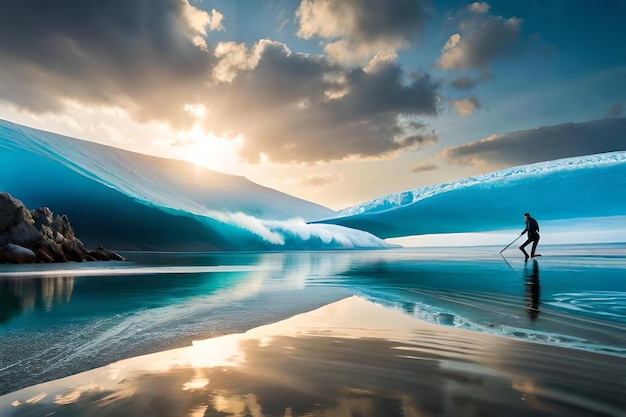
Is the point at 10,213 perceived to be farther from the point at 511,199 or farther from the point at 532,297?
the point at 511,199

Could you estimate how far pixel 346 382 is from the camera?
197cm

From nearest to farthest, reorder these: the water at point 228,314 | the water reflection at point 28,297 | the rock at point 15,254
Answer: the water at point 228,314, the water reflection at point 28,297, the rock at point 15,254

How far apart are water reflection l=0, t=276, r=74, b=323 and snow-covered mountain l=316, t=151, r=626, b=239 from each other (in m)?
40.7

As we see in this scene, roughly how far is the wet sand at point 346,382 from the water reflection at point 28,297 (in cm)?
272

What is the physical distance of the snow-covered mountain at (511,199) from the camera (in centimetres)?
3753

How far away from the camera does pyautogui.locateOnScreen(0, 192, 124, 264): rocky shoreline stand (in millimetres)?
15742

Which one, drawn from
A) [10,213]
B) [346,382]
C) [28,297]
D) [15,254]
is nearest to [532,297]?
[346,382]

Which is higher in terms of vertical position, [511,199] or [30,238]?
[511,199]

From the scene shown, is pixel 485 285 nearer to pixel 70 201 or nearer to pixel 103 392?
pixel 103 392

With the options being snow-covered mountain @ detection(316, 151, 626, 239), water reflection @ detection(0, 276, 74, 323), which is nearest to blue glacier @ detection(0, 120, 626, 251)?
snow-covered mountain @ detection(316, 151, 626, 239)

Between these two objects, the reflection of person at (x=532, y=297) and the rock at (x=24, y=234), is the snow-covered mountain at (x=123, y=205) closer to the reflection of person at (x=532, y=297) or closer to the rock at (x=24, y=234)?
the rock at (x=24, y=234)

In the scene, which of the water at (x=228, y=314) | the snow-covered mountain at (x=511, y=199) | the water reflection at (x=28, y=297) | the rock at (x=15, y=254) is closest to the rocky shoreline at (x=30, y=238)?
the rock at (x=15, y=254)

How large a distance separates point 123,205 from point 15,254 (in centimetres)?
2771

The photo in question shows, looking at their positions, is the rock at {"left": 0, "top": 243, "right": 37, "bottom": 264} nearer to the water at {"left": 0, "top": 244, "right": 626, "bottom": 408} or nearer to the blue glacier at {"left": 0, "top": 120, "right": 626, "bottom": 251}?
the water at {"left": 0, "top": 244, "right": 626, "bottom": 408}
